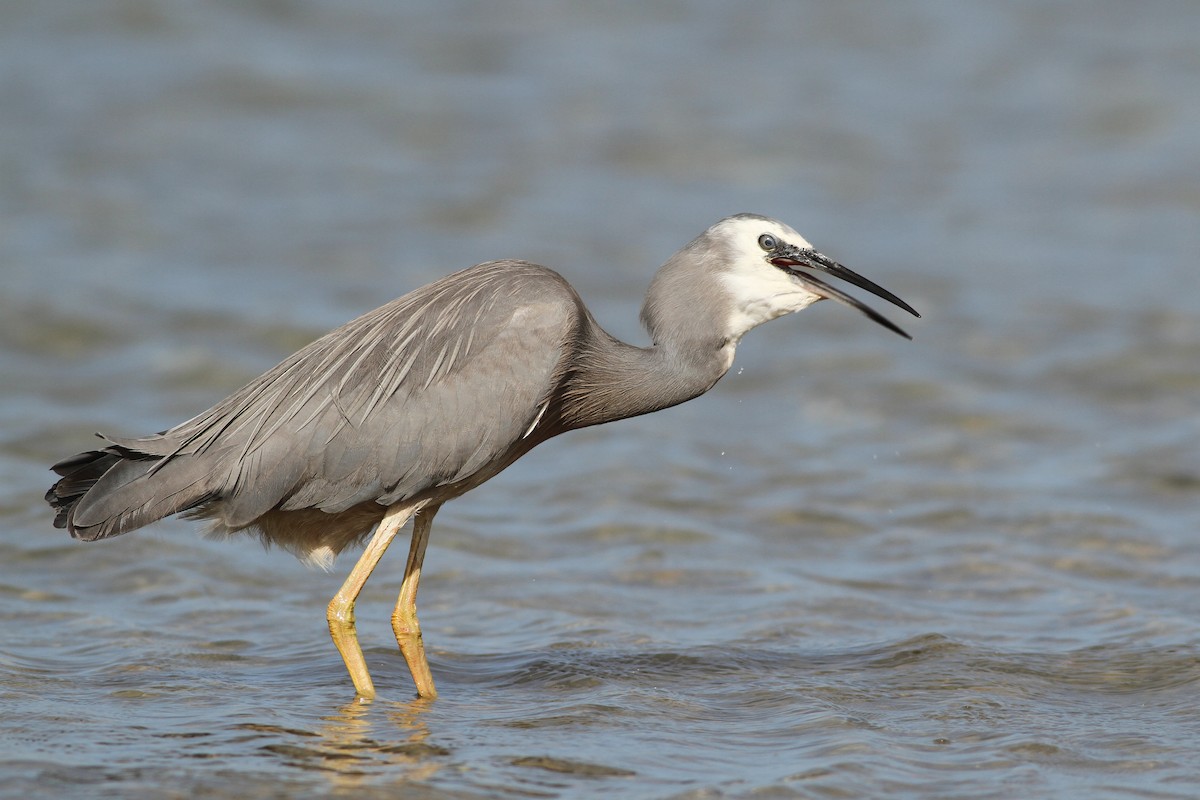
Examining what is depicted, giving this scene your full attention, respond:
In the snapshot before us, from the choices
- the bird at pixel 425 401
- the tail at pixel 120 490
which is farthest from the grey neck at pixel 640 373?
the tail at pixel 120 490

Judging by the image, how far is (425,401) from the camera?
7.01m

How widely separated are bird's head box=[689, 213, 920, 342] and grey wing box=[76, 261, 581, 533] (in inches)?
28.7

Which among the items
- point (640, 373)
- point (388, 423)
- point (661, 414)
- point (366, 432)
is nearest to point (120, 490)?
point (366, 432)

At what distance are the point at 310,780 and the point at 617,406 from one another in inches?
91.5

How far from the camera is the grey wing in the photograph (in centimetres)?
693

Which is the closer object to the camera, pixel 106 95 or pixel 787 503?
pixel 787 503

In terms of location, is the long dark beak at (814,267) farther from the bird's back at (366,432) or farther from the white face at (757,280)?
the bird's back at (366,432)

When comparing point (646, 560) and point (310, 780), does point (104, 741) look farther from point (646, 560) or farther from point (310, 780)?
point (646, 560)

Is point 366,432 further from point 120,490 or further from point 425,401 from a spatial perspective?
point 120,490

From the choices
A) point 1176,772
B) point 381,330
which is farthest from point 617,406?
point 1176,772

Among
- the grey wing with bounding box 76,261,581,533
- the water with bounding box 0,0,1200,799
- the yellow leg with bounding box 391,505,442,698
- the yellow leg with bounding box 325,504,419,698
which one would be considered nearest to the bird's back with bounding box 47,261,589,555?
the grey wing with bounding box 76,261,581,533

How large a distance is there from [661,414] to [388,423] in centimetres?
512

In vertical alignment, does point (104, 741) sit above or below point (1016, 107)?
below

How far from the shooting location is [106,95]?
16.7 m
